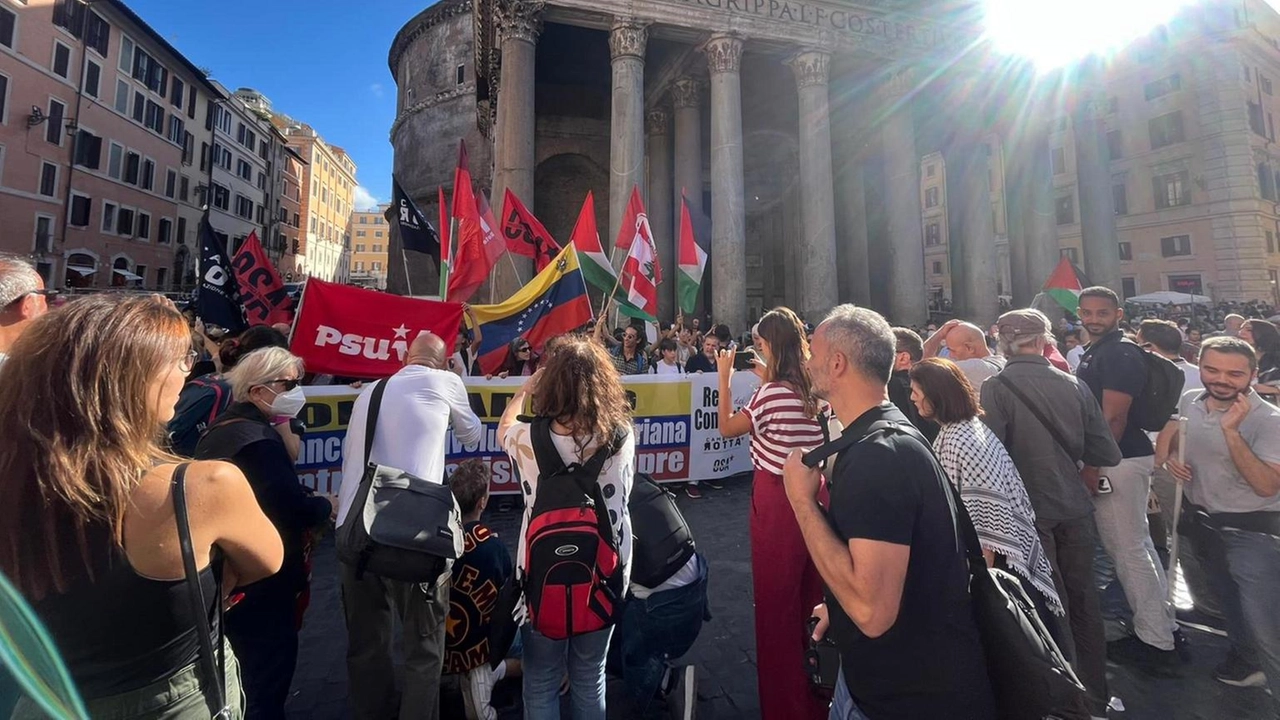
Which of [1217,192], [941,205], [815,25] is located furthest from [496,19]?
[941,205]

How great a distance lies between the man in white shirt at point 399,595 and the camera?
2596mm

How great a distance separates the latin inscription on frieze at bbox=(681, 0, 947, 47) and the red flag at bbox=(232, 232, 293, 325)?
37.6 ft

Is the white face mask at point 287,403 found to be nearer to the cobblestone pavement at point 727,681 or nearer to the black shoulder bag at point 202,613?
the black shoulder bag at point 202,613

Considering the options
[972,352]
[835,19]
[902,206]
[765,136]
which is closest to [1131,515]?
[972,352]

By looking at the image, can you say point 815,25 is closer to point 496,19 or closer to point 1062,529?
point 496,19

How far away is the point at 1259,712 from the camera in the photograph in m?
3.05

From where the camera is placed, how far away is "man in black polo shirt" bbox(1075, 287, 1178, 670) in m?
3.49

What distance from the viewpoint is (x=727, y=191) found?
45.4 ft

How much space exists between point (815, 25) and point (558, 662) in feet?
56.0

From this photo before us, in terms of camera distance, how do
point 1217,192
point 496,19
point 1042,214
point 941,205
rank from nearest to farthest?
point 496,19
point 1042,214
point 1217,192
point 941,205

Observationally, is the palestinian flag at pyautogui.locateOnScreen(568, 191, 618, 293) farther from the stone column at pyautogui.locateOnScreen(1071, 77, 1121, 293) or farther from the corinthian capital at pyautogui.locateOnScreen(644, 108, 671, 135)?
the stone column at pyautogui.locateOnScreen(1071, 77, 1121, 293)

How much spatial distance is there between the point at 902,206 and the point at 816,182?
3088mm

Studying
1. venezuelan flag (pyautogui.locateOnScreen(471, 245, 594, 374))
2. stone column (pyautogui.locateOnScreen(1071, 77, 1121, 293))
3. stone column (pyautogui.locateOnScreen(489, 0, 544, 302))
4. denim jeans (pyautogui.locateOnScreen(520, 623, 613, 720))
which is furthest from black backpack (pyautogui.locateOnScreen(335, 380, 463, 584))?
stone column (pyautogui.locateOnScreen(1071, 77, 1121, 293))

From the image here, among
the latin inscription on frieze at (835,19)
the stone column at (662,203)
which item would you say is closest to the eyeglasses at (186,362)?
the stone column at (662,203)
